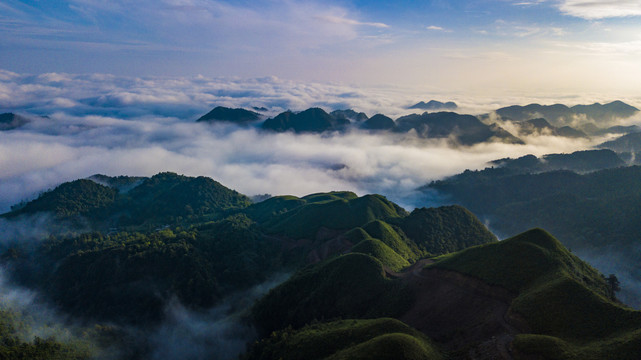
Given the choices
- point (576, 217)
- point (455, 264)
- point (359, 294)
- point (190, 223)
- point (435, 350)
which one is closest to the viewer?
point (435, 350)

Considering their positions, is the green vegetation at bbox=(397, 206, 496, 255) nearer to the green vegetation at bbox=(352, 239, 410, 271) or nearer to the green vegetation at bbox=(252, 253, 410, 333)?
the green vegetation at bbox=(352, 239, 410, 271)

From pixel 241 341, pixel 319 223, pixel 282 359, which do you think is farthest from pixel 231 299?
pixel 282 359

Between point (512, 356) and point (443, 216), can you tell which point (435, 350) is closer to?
point (512, 356)

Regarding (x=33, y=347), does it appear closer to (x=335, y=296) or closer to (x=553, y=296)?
(x=335, y=296)

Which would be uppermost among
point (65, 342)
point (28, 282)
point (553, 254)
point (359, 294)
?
point (553, 254)

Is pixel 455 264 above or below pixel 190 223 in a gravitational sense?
above

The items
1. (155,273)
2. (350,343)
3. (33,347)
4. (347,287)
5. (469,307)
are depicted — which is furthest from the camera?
(155,273)

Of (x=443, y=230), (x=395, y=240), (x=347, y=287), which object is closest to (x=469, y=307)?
(x=347, y=287)

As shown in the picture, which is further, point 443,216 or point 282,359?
point 443,216
